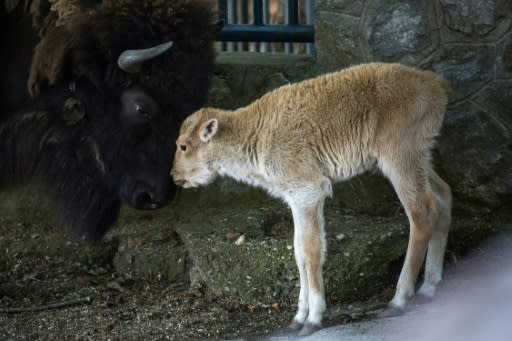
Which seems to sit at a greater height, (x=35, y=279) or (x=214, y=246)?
(x=214, y=246)

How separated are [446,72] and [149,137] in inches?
72.8

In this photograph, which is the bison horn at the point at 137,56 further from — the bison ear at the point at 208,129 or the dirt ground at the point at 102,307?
the dirt ground at the point at 102,307

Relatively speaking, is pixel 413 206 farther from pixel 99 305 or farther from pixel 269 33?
pixel 269 33

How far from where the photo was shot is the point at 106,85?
16.0 feet

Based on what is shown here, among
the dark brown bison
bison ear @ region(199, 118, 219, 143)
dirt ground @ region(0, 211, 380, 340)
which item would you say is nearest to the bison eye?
the dark brown bison

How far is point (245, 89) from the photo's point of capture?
6.36 m

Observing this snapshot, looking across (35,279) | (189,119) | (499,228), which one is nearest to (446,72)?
(499,228)

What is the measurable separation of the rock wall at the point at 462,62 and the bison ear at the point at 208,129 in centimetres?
151

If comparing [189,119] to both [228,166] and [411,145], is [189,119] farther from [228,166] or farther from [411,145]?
[411,145]

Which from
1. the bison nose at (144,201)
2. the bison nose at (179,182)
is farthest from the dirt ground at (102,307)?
the bison nose at (179,182)

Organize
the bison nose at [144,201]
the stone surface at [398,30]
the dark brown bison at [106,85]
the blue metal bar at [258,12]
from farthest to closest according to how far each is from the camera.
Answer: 1. the blue metal bar at [258,12]
2. the stone surface at [398,30]
3. the bison nose at [144,201]
4. the dark brown bison at [106,85]

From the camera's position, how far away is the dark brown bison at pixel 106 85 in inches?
189

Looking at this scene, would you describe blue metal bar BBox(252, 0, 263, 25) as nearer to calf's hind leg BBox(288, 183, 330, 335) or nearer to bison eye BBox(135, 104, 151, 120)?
bison eye BBox(135, 104, 151, 120)

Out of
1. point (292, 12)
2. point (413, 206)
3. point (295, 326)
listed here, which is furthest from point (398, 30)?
point (295, 326)
